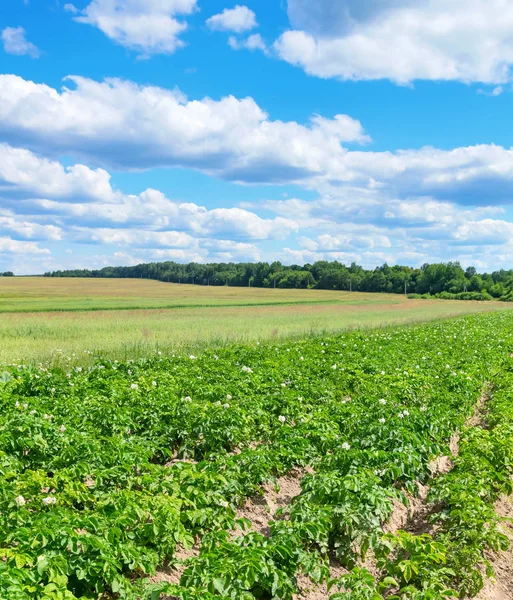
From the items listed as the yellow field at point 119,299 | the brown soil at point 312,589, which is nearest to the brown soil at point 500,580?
the brown soil at point 312,589

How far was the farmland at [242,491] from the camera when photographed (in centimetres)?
446

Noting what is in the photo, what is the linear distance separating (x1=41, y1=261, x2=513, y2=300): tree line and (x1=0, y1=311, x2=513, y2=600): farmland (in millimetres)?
120864

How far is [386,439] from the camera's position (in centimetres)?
792

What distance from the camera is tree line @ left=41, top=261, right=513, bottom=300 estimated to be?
135 m

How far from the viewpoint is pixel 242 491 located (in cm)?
668

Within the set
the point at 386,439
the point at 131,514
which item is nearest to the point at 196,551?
the point at 131,514

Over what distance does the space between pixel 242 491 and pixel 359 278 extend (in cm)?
13993

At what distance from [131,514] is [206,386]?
5.67 metres

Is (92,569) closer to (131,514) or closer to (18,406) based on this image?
(131,514)

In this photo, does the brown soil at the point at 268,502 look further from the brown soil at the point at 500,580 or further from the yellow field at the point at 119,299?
the yellow field at the point at 119,299

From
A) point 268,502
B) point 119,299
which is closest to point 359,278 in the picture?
point 119,299

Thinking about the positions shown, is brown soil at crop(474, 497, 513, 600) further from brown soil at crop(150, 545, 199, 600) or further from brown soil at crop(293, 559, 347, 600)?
brown soil at crop(150, 545, 199, 600)

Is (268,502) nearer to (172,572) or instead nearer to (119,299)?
(172,572)

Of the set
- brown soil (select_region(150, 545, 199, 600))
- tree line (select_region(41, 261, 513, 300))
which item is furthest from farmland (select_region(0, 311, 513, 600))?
tree line (select_region(41, 261, 513, 300))
